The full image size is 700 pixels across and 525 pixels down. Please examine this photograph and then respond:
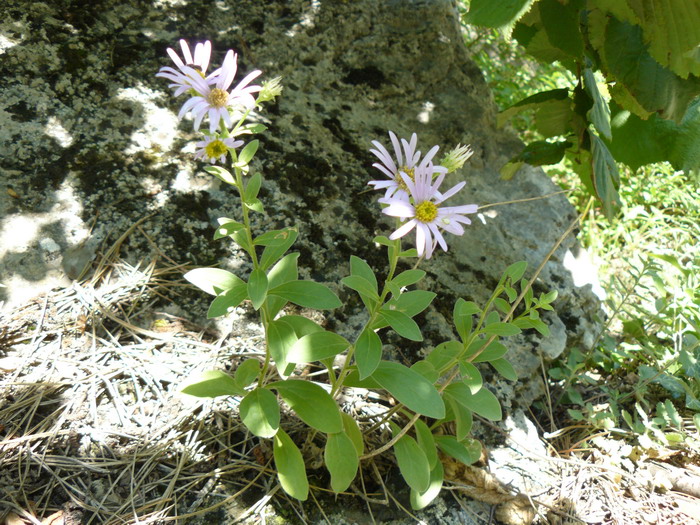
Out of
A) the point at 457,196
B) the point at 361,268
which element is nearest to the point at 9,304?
the point at 361,268

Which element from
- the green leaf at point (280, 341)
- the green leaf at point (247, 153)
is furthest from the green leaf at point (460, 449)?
the green leaf at point (247, 153)

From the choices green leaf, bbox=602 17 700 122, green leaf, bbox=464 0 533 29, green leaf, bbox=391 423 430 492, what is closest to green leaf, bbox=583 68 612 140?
green leaf, bbox=602 17 700 122

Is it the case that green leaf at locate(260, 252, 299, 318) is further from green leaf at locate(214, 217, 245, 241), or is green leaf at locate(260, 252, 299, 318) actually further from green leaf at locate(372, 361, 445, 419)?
green leaf at locate(372, 361, 445, 419)

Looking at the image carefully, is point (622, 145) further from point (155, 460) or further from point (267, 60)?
point (155, 460)

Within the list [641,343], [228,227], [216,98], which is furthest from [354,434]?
[641,343]

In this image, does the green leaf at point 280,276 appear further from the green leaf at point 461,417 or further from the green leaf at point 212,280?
the green leaf at point 461,417
